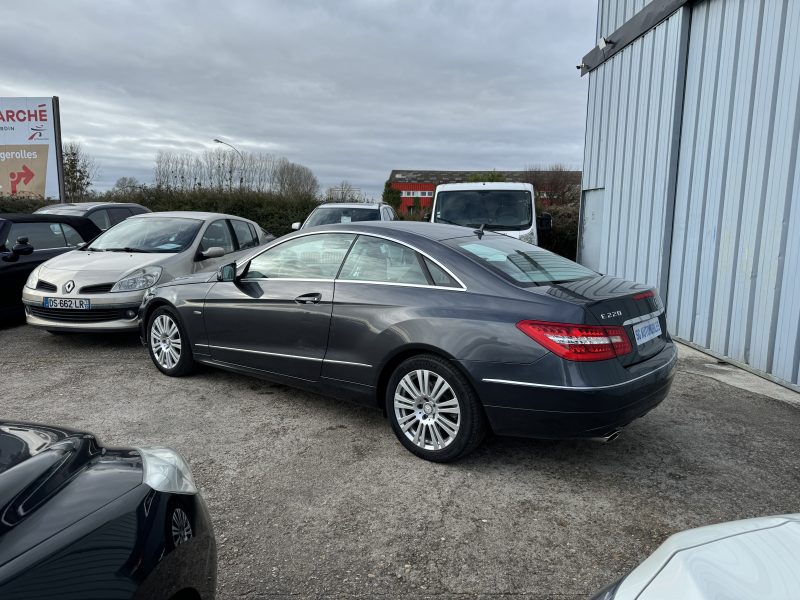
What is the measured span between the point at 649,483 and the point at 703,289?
4245 mm

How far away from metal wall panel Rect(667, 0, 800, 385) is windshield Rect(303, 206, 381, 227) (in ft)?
18.8

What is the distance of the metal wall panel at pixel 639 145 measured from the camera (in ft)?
24.7

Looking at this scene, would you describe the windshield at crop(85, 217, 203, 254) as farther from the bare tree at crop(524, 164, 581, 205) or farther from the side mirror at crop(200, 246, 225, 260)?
the bare tree at crop(524, 164, 581, 205)

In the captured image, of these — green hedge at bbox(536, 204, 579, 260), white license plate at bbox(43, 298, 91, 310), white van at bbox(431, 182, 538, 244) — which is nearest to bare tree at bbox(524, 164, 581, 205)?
green hedge at bbox(536, 204, 579, 260)

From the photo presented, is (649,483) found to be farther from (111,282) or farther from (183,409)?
(111,282)

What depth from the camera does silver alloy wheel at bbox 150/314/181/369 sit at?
207 inches

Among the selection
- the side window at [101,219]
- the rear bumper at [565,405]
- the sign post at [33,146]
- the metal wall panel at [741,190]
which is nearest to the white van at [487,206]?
the metal wall panel at [741,190]

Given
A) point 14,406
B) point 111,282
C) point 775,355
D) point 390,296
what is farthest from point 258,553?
point 775,355

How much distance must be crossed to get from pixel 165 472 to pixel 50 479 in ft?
1.13

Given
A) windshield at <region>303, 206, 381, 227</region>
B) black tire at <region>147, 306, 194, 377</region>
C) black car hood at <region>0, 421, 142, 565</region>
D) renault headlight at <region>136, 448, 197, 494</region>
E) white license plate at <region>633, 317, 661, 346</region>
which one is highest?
windshield at <region>303, 206, 381, 227</region>

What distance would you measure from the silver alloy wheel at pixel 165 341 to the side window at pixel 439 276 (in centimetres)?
272

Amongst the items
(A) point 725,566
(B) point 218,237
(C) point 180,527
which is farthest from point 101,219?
(A) point 725,566

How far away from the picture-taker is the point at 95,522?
147cm

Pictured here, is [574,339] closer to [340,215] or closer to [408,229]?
[408,229]
